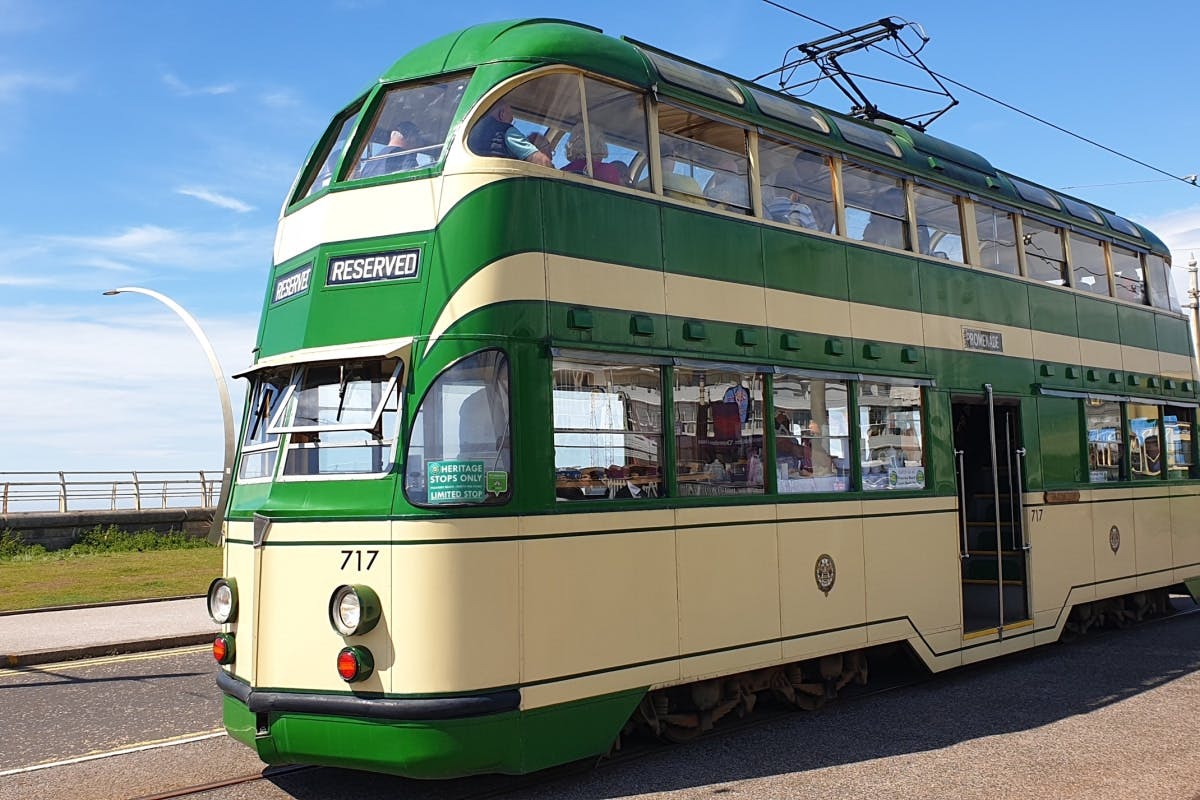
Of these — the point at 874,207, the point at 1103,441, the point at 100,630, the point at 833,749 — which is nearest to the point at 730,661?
the point at 833,749

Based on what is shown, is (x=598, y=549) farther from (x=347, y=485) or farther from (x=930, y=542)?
(x=930, y=542)

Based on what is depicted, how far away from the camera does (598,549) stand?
6.49 meters

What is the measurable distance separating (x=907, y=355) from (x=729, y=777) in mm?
4010

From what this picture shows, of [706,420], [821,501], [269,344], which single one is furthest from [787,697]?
[269,344]

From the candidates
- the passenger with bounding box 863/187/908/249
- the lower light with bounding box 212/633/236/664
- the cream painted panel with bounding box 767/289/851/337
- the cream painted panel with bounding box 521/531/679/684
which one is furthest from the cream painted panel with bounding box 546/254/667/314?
the lower light with bounding box 212/633/236/664

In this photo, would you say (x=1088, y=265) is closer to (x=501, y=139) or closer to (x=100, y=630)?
(x=501, y=139)

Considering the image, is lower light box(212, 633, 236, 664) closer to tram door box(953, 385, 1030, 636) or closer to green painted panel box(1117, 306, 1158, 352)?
tram door box(953, 385, 1030, 636)

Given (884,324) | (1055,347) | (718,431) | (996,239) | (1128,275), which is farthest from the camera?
(1128,275)

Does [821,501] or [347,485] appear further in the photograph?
[821,501]

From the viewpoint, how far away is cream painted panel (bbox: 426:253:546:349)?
20.3 ft

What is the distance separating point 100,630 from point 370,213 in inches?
350

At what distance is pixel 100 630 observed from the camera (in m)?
13.3

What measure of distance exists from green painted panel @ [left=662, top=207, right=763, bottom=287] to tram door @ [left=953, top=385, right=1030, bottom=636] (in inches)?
118

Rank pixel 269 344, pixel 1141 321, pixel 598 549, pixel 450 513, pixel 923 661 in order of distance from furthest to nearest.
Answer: pixel 1141 321
pixel 923 661
pixel 269 344
pixel 598 549
pixel 450 513
